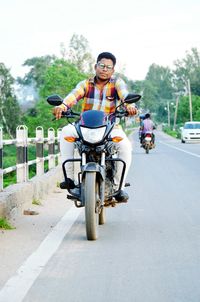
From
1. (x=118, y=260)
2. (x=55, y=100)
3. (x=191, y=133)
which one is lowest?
(x=191, y=133)

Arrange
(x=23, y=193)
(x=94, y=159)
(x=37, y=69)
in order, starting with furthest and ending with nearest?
(x=37, y=69), (x=23, y=193), (x=94, y=159)

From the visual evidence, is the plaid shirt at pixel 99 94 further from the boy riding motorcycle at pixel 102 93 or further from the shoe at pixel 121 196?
the shoe at pixel 121 196

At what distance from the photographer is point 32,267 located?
19.5 feet

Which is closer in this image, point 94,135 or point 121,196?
point 94,135

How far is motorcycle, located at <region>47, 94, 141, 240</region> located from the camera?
7.20 metres

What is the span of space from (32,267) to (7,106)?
9974 centimetres

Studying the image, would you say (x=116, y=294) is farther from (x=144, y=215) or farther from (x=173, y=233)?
(x=144, y=215)

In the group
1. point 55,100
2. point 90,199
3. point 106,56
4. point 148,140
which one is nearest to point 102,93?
point 106,56

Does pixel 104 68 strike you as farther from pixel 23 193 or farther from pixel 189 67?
pixel 189 67

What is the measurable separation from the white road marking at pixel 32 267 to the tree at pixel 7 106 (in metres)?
93.2

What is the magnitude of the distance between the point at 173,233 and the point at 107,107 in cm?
159

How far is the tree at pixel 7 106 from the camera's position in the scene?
10344cm

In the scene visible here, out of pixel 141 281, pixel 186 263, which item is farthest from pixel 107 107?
pixel 141 281

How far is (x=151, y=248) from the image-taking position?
270 inches
